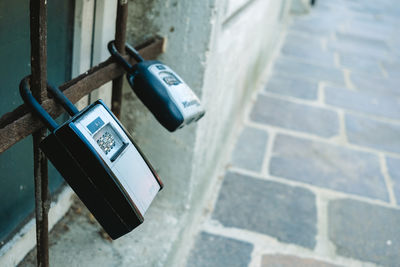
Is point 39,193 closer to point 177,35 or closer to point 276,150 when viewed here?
point 177,35

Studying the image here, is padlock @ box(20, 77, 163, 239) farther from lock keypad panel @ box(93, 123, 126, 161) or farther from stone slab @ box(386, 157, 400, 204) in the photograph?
stone slab @ box(386, 157, 400, 204)

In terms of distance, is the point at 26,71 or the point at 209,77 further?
the point at 209,77

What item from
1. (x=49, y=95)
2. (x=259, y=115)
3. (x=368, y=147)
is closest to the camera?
(x=49, y=95)

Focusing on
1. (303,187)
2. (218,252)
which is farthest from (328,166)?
(218,252)

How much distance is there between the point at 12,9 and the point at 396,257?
1.59 metres

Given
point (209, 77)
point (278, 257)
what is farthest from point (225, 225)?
point (209, 77)

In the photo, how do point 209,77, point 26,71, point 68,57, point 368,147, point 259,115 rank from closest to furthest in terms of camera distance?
point 26,71, point 68,57, point 209,77, point 368,147, point 259,115

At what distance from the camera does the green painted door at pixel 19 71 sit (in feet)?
3.45

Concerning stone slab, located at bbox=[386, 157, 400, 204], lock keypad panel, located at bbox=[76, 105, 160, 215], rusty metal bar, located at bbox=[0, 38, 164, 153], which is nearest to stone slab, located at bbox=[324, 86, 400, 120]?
stone slab, located at bbox=[386, 157, 400, 204]

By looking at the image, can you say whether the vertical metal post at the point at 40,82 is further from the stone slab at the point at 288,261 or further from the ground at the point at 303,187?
the stone slab at the point at 288,261

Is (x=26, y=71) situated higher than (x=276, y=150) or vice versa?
(x=26, y=71)

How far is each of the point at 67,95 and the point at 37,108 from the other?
13cm

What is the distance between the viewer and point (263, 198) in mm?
2125

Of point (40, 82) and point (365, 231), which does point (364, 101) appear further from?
point (40, 82)
